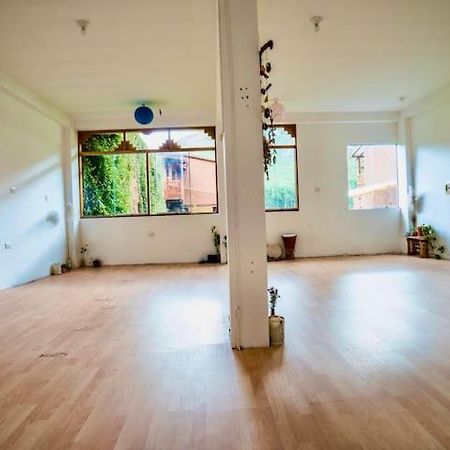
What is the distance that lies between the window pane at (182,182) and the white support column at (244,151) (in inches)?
247

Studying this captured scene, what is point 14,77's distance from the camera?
6.59 metres

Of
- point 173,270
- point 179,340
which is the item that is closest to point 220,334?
point 179,340

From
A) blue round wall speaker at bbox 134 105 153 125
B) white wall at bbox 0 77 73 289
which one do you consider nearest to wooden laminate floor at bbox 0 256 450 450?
white wall at bbox 0 77 73 289

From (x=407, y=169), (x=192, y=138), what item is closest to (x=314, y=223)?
(x=407, y=169)

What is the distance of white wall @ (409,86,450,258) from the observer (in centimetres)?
816

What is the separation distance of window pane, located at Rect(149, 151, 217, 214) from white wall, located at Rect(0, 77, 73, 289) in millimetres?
2000

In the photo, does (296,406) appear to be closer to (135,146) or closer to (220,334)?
(220,334)

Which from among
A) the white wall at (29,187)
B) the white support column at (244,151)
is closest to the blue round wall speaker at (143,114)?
the white wall at (29,187)

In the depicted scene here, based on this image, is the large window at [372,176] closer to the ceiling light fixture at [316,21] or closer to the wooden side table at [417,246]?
the wooden side table at [417,246]

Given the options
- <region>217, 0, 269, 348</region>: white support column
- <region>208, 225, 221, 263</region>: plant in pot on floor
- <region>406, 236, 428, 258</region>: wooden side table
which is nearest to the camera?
<region>217, 0, 269, 348</region>: white support column

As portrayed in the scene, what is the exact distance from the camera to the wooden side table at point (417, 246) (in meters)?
8.61

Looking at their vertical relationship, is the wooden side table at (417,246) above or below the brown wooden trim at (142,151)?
below

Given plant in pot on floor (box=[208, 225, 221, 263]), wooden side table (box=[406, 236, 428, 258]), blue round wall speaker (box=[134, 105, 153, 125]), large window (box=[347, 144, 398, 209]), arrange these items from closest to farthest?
blue round wall speaker (box=[134, 105, 153, 125]) → wooden side table (box=[406, 236, 428, 258]) → plant in pot on floor (box=[208, 225, 221, 263]) → large window (box=[347, 144, 398, 209])

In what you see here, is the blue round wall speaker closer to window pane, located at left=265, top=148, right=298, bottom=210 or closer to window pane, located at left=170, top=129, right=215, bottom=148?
window pane, located at left=170, top=129, right=215, bottom=148
